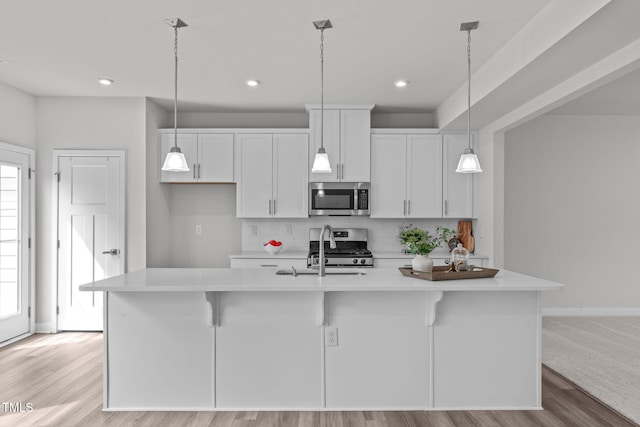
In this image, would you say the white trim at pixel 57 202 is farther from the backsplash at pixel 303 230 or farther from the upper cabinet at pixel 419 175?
the upper cabinet at pixel 419 175

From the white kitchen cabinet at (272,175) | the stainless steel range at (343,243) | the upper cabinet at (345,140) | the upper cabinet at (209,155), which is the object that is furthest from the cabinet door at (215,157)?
the stainless steel range at (343,243)

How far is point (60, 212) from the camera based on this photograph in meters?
4.92

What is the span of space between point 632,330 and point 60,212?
6328 mm

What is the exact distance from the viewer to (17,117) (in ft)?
15.3

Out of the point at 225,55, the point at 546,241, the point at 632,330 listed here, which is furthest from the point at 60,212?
the point at 632,330

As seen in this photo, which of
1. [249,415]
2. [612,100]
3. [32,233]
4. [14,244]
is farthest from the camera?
[612,100]

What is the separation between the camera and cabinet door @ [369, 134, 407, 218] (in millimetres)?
5281

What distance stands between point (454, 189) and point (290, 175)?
1900 mm

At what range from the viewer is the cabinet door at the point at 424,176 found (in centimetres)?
528

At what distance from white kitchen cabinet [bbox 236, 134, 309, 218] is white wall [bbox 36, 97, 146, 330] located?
3.58 feet

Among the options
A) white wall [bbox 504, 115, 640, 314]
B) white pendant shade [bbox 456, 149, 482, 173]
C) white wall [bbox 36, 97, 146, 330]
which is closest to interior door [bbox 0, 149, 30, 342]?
white wall [bbox 36, 97, 146, 330]

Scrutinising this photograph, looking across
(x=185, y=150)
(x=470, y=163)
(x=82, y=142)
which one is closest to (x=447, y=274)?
(x=470, y=163)

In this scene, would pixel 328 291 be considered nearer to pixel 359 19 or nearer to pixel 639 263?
pixel 359 19

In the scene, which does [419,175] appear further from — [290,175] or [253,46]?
[253,46]
